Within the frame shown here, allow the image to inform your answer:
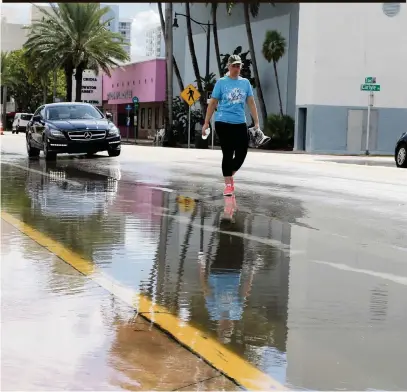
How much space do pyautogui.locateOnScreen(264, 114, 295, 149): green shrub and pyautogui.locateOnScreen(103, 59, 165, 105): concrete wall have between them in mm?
18224

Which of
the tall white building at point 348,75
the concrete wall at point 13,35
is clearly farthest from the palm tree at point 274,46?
the concrete wall at point 13,35

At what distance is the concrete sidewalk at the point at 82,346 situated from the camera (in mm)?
3793

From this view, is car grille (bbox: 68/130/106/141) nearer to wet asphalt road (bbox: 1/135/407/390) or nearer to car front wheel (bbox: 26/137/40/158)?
car front wheel (bbox: 26/137/40/158)

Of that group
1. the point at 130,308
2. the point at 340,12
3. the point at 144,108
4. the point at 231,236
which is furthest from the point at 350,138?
the point at 130,308

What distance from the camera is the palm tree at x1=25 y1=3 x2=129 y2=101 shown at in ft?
188

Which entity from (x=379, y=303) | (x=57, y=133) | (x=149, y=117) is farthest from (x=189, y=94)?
(x=379, y=303)

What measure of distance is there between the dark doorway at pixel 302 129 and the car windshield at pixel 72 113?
22.4m

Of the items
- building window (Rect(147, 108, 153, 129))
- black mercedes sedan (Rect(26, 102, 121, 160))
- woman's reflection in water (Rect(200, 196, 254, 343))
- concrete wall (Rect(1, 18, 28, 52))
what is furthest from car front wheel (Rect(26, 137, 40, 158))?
concrete wall (Rect(1, 18, 28, 52))

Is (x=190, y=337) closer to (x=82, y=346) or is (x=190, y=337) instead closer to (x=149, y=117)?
(x=82, y=346)

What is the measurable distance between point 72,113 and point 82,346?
19.7 meters

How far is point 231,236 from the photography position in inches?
333

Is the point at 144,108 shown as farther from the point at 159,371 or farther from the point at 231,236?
the point at 159,371

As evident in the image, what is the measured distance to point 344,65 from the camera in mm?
43406

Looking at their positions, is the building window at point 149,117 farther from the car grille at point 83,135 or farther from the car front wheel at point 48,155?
the car front wheel at point 48,155
